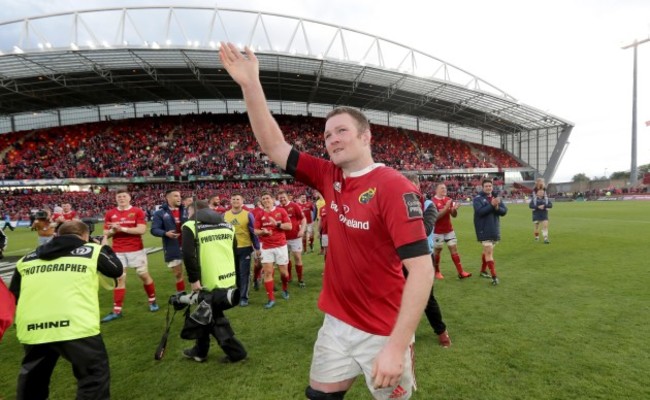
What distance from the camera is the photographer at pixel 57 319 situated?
9.44 ft

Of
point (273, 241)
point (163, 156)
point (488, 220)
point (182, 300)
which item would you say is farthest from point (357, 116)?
point (163, 156)

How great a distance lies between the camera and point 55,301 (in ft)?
9.52

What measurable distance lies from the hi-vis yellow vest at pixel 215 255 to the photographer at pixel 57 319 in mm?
1442

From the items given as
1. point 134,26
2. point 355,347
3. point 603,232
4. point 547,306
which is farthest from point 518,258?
point 134,26

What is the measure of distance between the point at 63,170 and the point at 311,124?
27.9 m

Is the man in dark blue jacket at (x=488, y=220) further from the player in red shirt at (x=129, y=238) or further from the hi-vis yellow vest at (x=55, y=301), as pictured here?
the hi-vis yellow vest at (x=55, y=301)

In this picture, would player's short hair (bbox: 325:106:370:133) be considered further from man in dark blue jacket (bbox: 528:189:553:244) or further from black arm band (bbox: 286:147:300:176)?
man in dark blue jacket (bbox: 528:189:553:244)

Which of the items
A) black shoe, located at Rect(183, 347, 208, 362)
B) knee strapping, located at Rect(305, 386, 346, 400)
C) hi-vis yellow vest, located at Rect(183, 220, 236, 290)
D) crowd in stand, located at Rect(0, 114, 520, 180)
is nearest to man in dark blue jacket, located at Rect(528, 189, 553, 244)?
hi-vis yellow vest, located at Rect(183, 220, 236, 290)

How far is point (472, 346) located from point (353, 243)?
3541 millimetres

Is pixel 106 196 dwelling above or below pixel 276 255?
above

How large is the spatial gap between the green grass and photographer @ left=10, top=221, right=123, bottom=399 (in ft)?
3.04

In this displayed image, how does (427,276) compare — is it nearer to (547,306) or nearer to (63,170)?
(547,306)

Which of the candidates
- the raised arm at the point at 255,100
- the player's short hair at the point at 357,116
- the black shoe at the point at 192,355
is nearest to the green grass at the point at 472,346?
the black shoe at the point at 192,355

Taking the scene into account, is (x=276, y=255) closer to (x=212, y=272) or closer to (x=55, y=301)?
(x=212, y=272)
